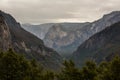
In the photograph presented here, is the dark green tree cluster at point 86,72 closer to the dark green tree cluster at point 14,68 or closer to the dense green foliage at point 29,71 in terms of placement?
the dense green foliage at point 29,71

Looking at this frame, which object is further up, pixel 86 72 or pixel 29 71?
pixel 86 72

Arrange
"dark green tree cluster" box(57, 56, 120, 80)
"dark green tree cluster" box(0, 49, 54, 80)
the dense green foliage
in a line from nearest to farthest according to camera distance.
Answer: "dark green tree cluster" box(57, 56, 120, 80)
the dense green foliage
"dark green tree cluster" box(0, 49, 54, 80)

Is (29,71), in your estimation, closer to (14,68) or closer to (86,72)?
(14,68)

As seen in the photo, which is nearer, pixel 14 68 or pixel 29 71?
pixel 14 68

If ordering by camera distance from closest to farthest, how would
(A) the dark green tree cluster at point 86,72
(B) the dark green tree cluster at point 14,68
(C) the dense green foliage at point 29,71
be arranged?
(A) the dark green tree cluster at point 86,72 < (C) the dense green foliage at point 29,71 < (B) the dark green tree cluster at point 14,68

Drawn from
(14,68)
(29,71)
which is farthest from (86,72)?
(14,68)

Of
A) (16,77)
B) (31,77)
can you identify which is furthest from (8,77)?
(31,77)

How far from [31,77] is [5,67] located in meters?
7.83

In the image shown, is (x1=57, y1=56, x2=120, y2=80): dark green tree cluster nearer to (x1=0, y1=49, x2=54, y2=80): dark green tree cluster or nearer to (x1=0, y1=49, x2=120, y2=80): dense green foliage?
(x1=0, y1=49, x2=120, y2=80): dense green foliage

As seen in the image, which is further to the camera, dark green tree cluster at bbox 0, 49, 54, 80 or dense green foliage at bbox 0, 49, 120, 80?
dark green tree cluster at bbox 0, 49, 54, 80

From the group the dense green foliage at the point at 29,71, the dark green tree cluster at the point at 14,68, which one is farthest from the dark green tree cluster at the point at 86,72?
the dark green tree cluster at the point at 14,68

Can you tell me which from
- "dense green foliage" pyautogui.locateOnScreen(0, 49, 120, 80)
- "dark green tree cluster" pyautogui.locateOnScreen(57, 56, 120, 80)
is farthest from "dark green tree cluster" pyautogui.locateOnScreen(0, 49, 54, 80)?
"dark green tree cluster" pyautogui.locateOnScreen(57, 56, 120, 80)

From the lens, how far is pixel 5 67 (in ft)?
244

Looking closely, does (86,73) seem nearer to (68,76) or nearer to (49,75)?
(68,76)
